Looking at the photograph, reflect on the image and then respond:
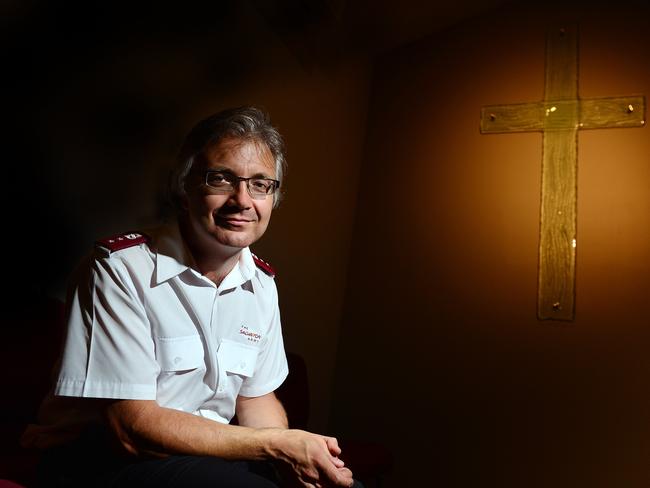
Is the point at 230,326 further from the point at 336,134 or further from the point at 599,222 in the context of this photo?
the point at 599,222

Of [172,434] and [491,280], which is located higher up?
[491,280]

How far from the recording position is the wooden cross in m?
2.91

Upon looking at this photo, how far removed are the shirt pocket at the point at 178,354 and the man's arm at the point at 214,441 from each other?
102 mm

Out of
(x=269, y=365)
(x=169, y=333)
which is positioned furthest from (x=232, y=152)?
(x=269, y=365)

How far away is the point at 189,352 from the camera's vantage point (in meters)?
1.27

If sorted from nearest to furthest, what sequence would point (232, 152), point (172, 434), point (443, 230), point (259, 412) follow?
point (172, 434) < point (232, 152) < point (259, 412) < point (443, 230)

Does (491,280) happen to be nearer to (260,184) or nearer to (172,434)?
(260,184)

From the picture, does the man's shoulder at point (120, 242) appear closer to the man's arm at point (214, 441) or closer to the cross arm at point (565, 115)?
the man's arm at point (214, 441)

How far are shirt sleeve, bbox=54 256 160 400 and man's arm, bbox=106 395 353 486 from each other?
4cm

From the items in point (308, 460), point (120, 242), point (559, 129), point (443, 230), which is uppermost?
point (559, 129)

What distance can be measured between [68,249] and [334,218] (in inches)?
66.2

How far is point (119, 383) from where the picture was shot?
1.13 meters

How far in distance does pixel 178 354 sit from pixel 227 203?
1.09ft

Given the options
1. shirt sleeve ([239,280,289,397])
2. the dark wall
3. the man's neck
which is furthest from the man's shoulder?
the dark wall
